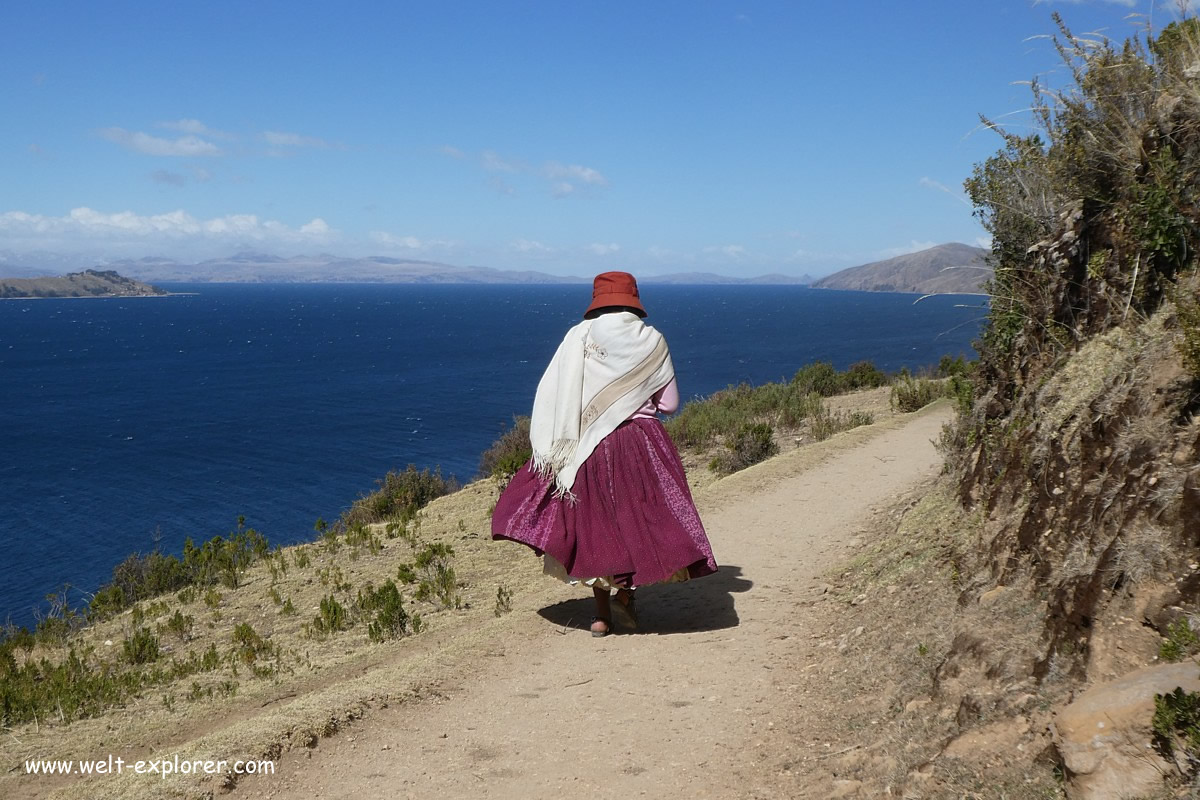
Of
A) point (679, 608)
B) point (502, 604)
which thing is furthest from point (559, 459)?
point (502, 604)

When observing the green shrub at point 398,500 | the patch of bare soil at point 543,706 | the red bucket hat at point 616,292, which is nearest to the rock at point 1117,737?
the patch of bare soil at point 543,706

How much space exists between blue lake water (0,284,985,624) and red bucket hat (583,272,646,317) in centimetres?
311

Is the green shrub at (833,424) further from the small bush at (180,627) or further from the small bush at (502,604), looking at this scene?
the small bush at (180,627)

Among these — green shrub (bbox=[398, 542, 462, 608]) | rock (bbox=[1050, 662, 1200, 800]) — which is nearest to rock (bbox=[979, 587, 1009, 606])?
rock (bbox=[1050, 662, 1200, 800])

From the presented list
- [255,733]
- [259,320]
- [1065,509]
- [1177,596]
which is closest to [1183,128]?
[1065,509]

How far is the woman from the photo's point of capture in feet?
20.6

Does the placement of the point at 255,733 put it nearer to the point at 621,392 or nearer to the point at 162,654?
the point at 621,392

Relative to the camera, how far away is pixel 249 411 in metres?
51.9

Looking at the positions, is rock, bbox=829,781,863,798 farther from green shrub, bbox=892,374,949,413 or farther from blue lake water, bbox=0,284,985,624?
green shrub, bbox=892,374,949,413

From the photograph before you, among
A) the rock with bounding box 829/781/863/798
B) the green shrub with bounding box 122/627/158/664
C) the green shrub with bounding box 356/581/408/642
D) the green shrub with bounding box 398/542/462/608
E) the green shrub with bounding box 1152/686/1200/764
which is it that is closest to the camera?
the green shrub with bounding box 1152/686/1200/764

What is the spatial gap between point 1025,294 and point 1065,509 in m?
2.63

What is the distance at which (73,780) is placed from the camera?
17.3ft

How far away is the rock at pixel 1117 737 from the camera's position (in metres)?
2.88

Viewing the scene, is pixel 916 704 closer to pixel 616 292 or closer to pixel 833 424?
pixel 616 292
